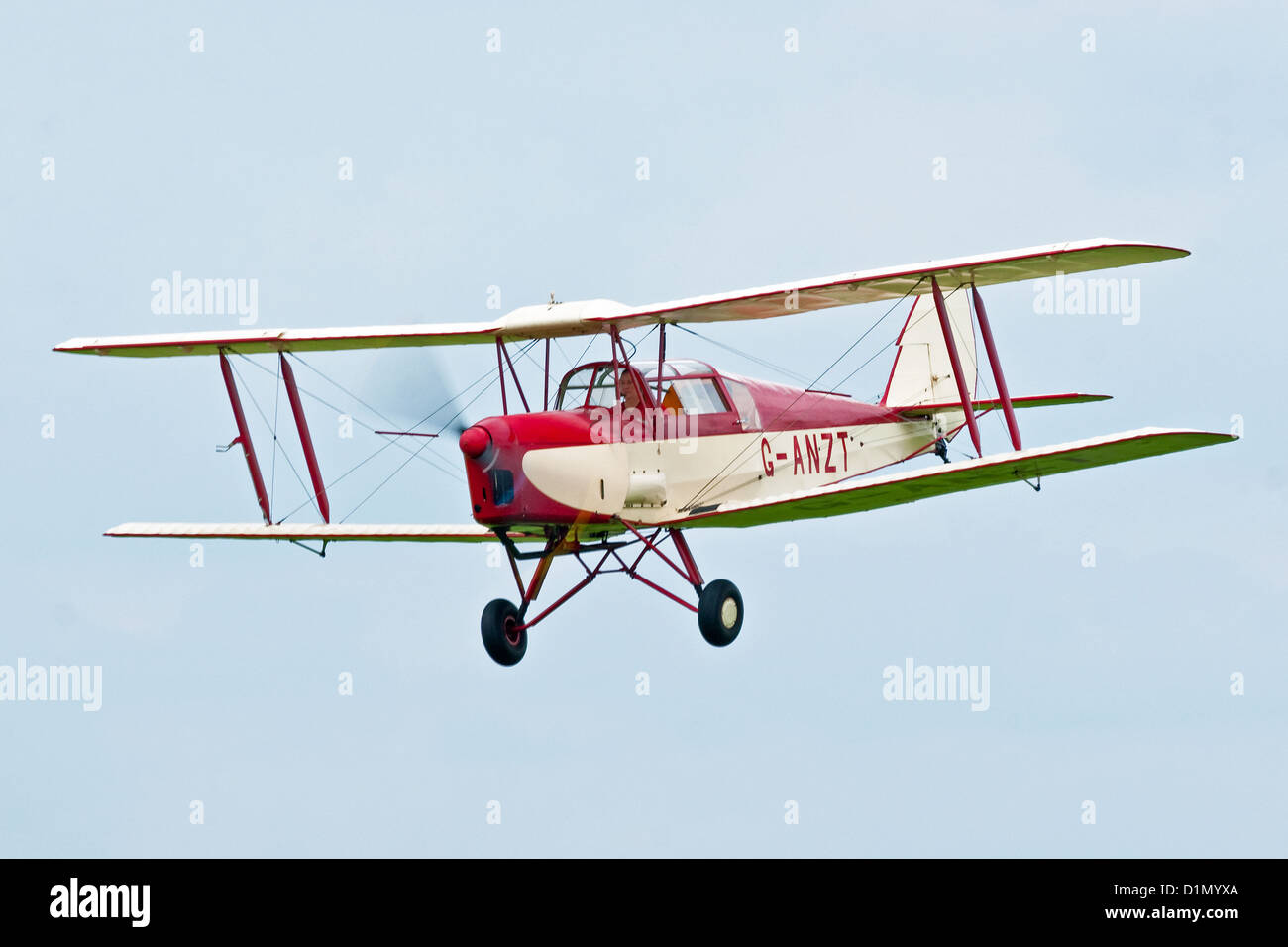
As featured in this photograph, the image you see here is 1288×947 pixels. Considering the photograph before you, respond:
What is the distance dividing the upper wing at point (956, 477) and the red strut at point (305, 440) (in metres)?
4.28

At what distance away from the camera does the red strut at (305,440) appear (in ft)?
83.5

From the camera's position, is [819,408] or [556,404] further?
[819,408]

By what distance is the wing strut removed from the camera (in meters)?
25.6

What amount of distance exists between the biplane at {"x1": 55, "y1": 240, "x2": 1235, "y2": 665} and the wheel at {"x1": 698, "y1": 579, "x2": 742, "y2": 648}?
0.02m

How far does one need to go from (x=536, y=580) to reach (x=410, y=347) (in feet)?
9.61

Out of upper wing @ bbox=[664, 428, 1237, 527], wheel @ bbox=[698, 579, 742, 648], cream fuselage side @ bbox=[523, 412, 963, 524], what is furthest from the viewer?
wheel @ bbox=[698, 579, 742, 648]

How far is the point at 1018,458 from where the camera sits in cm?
2112

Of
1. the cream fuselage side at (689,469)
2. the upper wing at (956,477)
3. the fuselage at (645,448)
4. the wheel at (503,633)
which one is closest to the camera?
the upper wing at (956,477)

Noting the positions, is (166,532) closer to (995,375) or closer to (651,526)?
(651,526)

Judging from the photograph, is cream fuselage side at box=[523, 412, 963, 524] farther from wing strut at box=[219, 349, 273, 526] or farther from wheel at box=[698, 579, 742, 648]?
wing strut at box=[219, 349, 273, 526]

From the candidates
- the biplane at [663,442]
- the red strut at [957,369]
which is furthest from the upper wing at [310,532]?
the red strut at [957,369]

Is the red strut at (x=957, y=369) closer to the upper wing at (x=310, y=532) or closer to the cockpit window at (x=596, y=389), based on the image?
the cockpit window at (x=596, y=389)

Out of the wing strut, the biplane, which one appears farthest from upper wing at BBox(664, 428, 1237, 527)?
the wing strut

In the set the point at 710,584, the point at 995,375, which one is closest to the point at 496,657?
the point at 710,584
